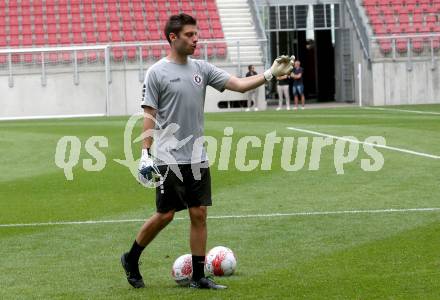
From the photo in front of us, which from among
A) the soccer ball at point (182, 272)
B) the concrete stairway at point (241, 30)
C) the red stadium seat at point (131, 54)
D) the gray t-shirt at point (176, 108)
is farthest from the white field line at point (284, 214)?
the concrete stairway at point (241, 30)

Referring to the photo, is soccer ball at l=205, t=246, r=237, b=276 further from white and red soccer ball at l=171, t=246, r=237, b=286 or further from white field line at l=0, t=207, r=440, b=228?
white field line at l=0, t=207, r=440, b=228

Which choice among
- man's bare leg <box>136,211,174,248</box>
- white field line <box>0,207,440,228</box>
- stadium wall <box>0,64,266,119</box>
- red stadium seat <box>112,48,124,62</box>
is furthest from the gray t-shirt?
red stadium seat <box>112,48,124,62</box>

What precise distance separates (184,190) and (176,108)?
24.4 inches

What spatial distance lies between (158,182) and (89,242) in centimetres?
266

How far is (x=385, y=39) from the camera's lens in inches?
1719

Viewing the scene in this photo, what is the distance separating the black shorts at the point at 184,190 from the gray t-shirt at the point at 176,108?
73mm

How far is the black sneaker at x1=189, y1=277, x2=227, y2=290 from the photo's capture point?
8344 millimetres

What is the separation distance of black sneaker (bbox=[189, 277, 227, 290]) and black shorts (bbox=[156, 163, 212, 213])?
1.86 feet

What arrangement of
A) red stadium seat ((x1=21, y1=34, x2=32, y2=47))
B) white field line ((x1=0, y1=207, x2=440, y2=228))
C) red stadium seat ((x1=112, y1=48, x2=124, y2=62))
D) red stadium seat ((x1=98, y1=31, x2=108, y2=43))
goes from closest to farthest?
white field line ((x1=0, y1=207, x2=440, y2=228)) → red stadium seat ((x1=112, y1=48, x2=124, y2=62)) → red stadium seat ((x1=21, y1=34, x2=32, y2=47)) → red stadium seat ((x1=98, y1=31, x2=108, y2=43))

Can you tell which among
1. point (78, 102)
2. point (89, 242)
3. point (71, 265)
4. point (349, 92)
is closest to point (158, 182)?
point (71, 265)

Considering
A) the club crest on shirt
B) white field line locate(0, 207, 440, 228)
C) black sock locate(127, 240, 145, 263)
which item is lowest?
white field line locate(0, 207, 440, 228)

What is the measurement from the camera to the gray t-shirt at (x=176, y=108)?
8.40 m

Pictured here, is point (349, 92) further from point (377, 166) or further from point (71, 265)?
point (71, 265)

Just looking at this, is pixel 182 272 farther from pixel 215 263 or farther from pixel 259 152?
pixel 259 152
